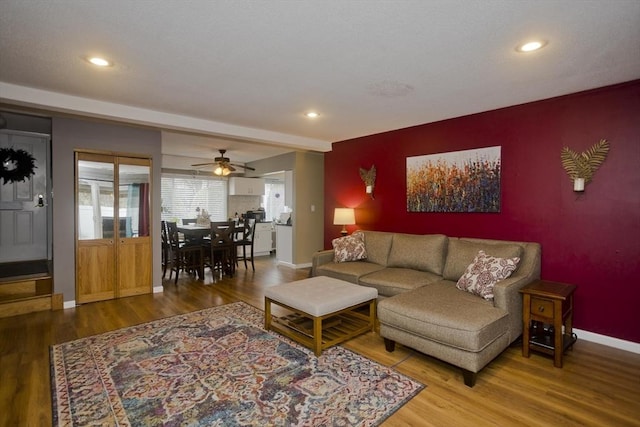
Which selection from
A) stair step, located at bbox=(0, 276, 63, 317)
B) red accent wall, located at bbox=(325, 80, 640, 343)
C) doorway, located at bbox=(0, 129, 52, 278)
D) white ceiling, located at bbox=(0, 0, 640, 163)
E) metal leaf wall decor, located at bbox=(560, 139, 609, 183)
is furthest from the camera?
doorway, located at bbox=(0, 129, 52, 278)

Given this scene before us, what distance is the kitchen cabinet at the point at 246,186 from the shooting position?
8.28m

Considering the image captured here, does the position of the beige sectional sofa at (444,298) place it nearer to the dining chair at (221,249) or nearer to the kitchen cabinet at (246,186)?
the dining chair at (221,249)

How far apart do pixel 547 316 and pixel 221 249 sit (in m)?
4.72

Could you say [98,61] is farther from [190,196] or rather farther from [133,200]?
[190,196]

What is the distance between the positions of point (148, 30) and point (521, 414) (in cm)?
343

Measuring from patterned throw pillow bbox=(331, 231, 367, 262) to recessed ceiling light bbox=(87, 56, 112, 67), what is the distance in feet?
10.6

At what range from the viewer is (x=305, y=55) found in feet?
7.88

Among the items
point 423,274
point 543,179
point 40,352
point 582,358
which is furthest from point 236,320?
point 543,179

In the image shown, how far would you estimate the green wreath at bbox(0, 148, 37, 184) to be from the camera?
421 centimetres

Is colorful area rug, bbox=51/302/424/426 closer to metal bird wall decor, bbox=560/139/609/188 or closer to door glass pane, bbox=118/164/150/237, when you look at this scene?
door glass pane, bbox=118/164/150/237

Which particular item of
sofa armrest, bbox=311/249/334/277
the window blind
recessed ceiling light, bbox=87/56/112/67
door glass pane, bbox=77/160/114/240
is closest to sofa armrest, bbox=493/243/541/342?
sofa armrest, bbox=311/249/334/277

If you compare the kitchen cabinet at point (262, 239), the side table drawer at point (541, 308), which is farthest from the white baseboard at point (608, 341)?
the kitchen cabinet at point (262, 239)

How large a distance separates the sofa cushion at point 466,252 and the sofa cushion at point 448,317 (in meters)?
0.50

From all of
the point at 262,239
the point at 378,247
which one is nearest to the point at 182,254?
the point at 262,239
